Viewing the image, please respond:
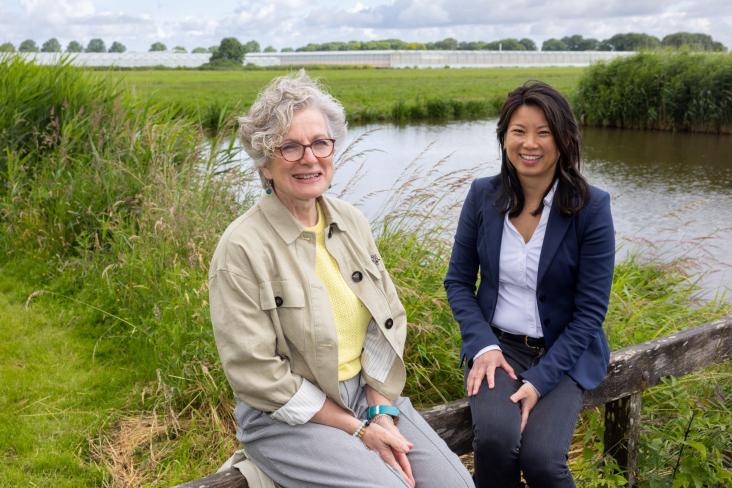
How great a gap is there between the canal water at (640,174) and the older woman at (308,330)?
4.45 m

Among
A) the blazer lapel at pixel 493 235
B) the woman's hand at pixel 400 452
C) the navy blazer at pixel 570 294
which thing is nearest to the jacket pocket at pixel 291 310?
the woman's hand at pixel 400 452

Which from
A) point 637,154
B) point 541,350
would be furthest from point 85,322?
point 637,154

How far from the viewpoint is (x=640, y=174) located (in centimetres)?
1154

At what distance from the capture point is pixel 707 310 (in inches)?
177

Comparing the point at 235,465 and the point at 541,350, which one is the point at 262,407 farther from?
the point at 541,350

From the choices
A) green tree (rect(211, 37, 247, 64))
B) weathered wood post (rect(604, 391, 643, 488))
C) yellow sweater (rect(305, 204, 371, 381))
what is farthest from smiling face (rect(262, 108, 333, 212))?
green tree (rect(211, 37, 247, 64))

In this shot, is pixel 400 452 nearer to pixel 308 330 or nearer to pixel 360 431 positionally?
pixel 360 431

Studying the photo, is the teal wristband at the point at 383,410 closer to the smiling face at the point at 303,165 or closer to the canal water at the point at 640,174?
the smiling face at the point at 303,165

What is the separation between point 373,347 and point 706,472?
1.36 m

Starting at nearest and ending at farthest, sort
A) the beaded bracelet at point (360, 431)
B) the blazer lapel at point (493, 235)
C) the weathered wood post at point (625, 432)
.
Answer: the beaded bracelet at point (360, 431) → the blazer lapel at point (493, 235) → the weathered wood post at point (625, 432)

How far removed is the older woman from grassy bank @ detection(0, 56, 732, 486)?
890mm

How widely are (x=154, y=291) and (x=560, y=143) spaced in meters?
2.79

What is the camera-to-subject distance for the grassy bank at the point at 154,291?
2.74m

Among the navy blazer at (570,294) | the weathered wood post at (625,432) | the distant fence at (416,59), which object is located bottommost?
the weathered wood post at (625,432)
